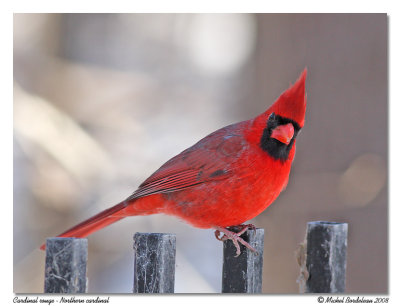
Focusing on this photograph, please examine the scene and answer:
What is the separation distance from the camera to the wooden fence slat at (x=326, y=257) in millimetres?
1886

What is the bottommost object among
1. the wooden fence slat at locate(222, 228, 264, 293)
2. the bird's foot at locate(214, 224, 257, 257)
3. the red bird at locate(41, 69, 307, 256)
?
the wooden fence slat at locate(222, 228, 264, 293)

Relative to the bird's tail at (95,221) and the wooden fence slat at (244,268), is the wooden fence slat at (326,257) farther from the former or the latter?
the bird's tail at (95,221)

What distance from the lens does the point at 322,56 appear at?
10.3ft

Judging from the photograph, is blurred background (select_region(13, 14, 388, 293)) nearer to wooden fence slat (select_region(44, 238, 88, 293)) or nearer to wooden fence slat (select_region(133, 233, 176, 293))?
wooden fence slat (select_region(44, 238, 88, 293))

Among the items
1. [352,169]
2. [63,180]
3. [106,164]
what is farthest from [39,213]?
[352,169]

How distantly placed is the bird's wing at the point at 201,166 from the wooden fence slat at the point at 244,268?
349 millimetres

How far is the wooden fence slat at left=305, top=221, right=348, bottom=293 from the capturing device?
189 cm

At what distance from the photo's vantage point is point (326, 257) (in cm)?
189

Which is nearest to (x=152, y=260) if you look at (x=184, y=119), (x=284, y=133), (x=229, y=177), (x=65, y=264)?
(x=65, y=264)

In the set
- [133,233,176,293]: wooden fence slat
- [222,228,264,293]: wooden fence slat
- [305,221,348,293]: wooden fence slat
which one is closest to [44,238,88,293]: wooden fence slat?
[133,233,176,293]: wooden fence slat

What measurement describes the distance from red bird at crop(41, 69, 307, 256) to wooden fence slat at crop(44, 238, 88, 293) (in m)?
0.49

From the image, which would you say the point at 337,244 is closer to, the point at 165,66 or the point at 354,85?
the point at 354,85
